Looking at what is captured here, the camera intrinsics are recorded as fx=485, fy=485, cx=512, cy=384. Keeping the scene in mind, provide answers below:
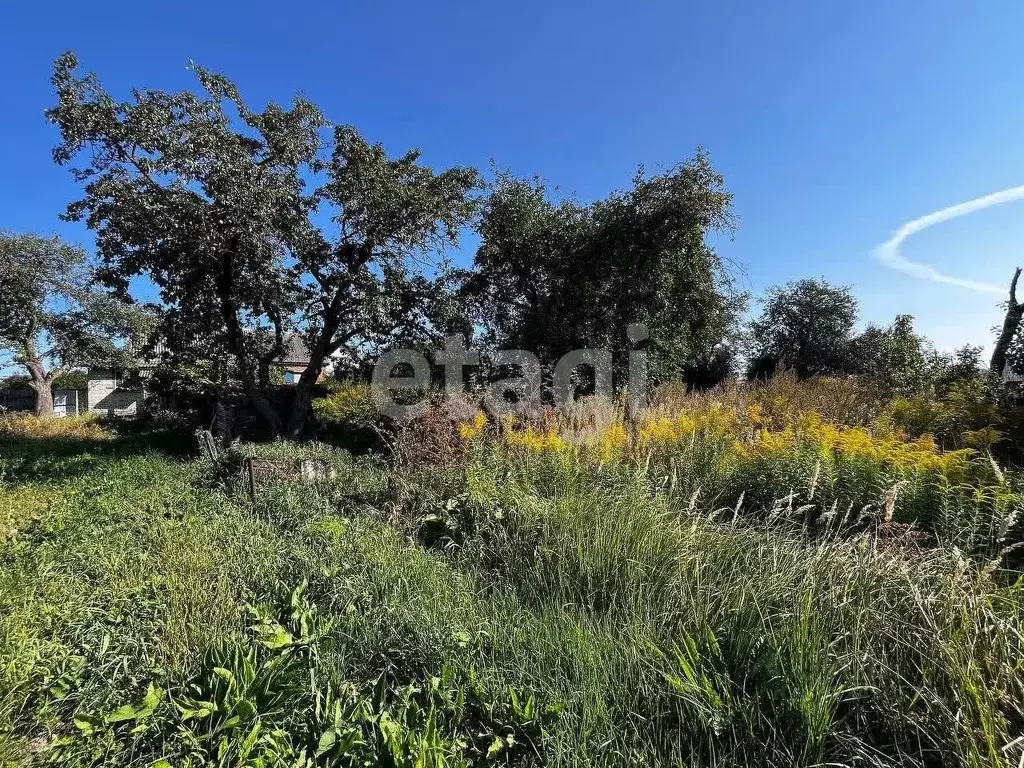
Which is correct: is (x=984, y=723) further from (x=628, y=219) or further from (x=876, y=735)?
(x=628, y=219)

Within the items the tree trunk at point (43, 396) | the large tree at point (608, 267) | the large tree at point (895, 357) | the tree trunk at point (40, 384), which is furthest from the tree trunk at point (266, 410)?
the tree trunk at point (43, 396)

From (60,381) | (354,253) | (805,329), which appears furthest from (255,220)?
(60,381)

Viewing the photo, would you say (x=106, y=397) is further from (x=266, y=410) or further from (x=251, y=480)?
(x=251, y=480)

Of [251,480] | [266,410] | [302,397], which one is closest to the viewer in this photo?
[251,480]

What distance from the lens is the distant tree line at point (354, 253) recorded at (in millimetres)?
6711

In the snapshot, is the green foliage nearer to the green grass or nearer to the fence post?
the fence post

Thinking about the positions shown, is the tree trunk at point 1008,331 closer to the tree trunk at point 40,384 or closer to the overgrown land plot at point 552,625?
the overgrown land plot at point 552,625

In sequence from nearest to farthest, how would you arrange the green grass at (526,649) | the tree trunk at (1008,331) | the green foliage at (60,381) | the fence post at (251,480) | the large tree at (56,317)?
the green grass at (526,649)
the fence post at (251,480)
the tree trunk at (1008,331)
the large tree at (56,317)
the green foliage at (60,381)

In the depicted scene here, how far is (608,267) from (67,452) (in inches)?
400

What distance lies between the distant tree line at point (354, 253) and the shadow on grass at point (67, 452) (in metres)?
1.58

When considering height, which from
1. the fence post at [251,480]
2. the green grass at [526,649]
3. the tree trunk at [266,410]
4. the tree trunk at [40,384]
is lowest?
the green grass at [526,649]

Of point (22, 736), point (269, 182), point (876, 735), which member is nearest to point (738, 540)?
point (876, 735)

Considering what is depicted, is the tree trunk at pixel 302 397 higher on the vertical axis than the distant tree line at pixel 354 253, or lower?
lower

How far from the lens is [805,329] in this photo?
17.2 meters
